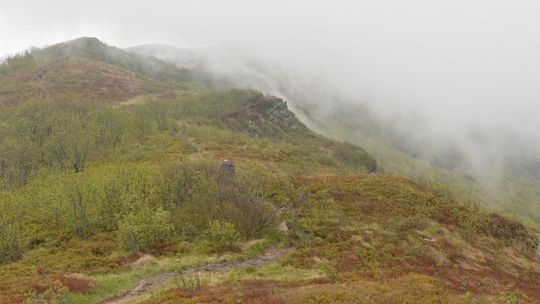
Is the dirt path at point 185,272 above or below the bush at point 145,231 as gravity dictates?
below

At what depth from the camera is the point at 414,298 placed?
26484 mm

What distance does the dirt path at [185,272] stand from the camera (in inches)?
1347

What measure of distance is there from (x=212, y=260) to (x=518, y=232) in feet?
183

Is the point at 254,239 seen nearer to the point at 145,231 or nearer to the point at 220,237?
the point at 220,237

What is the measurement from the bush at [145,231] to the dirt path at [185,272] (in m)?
7.93

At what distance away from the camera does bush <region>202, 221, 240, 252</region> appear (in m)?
47.7

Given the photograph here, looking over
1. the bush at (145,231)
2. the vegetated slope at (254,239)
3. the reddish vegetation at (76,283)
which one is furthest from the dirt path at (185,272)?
the bush at (145,231)

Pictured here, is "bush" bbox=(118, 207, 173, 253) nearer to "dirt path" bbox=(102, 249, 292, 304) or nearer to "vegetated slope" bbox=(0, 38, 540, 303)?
"vegetated slope" bbox=(0, 38, 540, 303)

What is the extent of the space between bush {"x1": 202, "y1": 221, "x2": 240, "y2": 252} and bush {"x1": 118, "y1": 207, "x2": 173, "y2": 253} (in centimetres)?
429

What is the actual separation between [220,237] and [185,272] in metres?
8.40

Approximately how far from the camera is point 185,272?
40.9 metres

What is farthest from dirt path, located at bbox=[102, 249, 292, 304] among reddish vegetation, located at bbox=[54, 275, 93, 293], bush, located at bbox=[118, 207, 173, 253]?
bush, located at bbox=[118, 207, 173, 253]

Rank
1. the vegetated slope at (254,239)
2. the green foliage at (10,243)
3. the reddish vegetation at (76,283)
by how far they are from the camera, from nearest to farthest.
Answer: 1. the vegetated slope at (254,239)
2. the reddish vegetation at (76,283)
3. the green foliage at (10,243)

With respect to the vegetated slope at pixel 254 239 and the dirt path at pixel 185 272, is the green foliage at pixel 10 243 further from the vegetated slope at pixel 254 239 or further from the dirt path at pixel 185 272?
the dirt path at pixel 185 272
